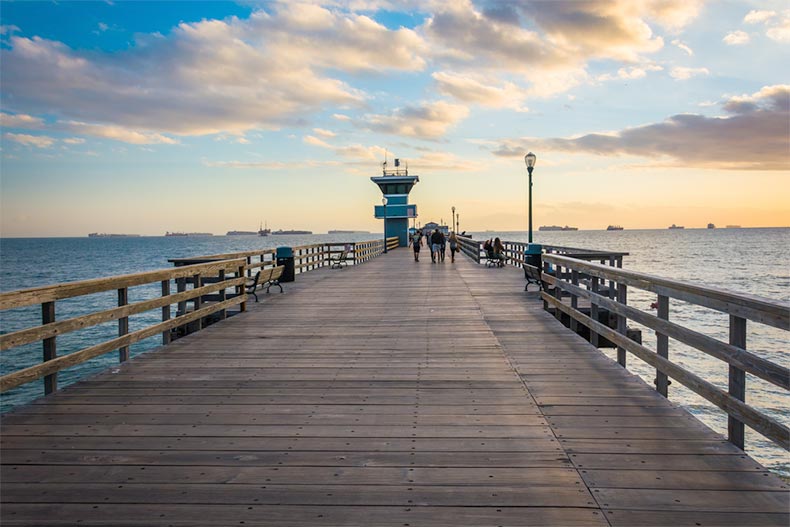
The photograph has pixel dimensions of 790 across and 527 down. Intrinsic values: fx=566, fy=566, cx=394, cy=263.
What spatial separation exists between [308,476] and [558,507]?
152 cm

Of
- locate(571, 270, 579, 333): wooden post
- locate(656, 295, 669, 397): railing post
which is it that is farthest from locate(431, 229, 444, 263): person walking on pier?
locate(656, 295, 669, 397): railing post

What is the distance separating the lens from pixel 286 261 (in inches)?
674

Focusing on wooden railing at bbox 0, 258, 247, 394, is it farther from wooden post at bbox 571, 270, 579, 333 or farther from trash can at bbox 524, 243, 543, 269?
trash can at bbox 524, 243, 543, 269

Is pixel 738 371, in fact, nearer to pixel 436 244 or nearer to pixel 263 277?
pixel 263 277

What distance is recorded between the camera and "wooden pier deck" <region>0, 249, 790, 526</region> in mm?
3156

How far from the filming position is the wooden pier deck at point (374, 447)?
3156 mm

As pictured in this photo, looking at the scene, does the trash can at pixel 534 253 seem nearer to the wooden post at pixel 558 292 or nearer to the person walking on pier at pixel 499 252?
the wooden post at pixel 558 292

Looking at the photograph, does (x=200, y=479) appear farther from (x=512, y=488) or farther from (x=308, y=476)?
(x=512, y=488)

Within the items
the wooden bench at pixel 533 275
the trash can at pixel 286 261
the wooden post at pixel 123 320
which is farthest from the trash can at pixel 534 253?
the wooden post at pixel 123 320

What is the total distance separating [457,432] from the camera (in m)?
4.32

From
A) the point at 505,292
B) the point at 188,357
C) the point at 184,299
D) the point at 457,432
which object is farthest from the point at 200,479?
the point at 505,292

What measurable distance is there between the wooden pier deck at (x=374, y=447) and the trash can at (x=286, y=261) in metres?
9.50

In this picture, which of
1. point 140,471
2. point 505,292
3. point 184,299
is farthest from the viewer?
point 505,292

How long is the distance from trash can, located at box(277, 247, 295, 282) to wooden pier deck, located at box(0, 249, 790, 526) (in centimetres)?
950
